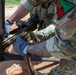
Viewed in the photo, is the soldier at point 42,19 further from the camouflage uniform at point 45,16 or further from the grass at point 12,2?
the grass at point 12,2

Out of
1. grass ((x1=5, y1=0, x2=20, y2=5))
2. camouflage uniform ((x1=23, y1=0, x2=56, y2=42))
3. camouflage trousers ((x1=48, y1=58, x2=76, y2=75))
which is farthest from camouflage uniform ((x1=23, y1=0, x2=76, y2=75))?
grass ((x1=5, y1=0, x2=20, y2=5))

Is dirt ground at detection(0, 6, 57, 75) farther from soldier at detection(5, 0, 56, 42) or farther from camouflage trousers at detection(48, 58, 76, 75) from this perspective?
camouflage trousers at detection(48, 58, 76, 75)

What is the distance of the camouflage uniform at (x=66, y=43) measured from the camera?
1.88 meters

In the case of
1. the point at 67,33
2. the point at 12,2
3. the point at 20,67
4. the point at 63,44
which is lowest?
the point at 20,67

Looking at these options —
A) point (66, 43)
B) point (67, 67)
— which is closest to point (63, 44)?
point (66, 43)

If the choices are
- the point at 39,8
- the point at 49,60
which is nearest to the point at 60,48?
the point at 49,60

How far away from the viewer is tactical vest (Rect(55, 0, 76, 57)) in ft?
6.09

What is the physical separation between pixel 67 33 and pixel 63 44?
16cm

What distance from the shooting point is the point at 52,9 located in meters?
3.64

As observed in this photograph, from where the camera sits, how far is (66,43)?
207 cm

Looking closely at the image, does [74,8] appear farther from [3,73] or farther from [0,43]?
[3,73]

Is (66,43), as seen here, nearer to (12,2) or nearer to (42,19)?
(42,19)

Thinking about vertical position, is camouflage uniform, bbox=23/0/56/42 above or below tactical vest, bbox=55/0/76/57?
below

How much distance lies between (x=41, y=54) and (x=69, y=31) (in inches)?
21.5
